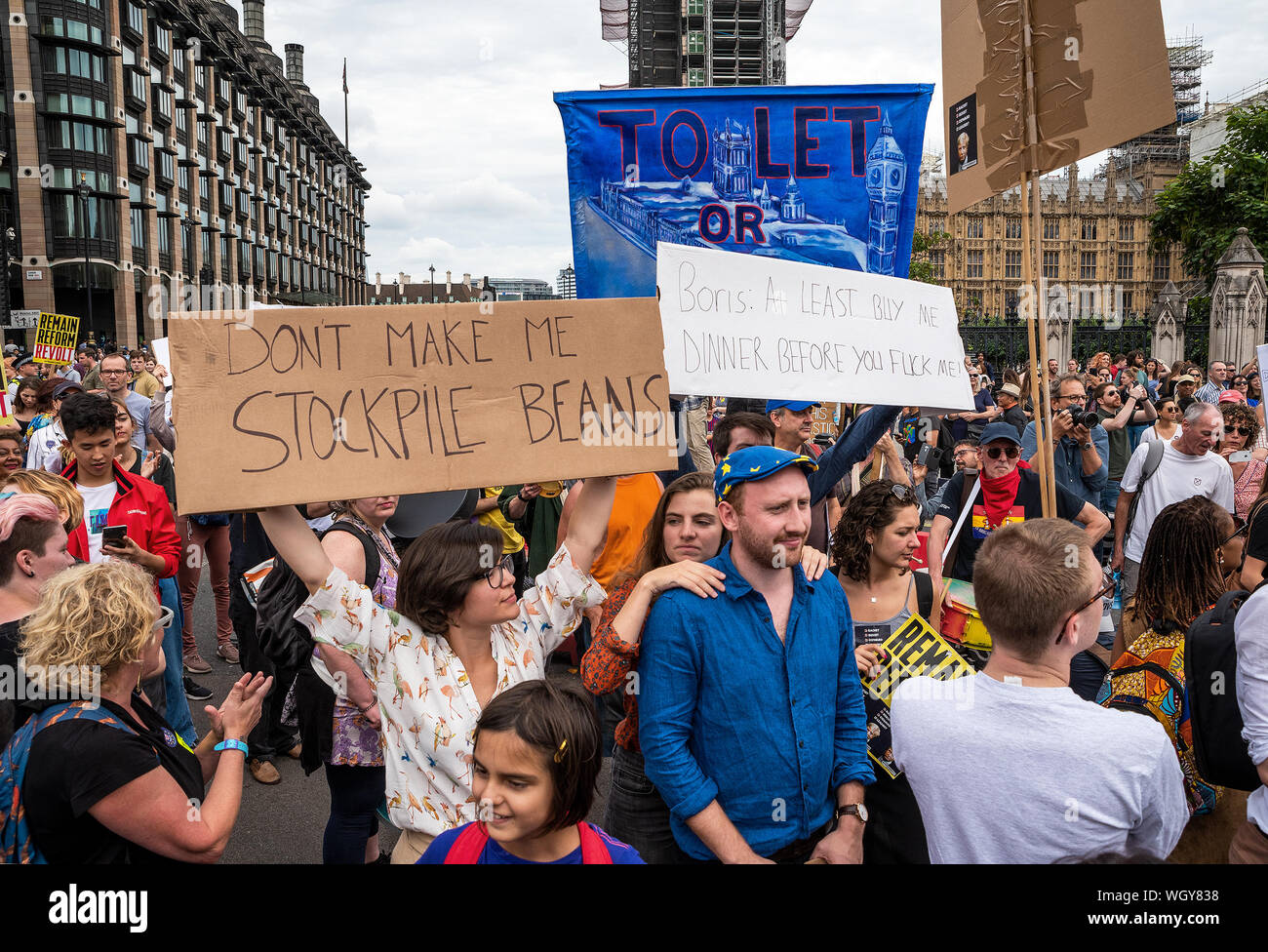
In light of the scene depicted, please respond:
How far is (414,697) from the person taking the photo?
2451 millimetres

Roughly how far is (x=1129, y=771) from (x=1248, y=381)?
16.0 meters

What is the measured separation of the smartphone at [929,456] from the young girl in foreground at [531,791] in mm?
8658

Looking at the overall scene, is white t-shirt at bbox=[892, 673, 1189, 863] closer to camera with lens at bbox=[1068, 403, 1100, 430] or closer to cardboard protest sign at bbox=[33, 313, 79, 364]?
camera with lens at bbox=[1068, 403, 1100, 430]

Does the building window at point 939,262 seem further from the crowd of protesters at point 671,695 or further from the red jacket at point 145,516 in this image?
the crowd of protesters at point 671,695

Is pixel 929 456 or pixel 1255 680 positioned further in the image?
pixel 929 456

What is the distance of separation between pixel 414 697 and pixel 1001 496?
345 cm

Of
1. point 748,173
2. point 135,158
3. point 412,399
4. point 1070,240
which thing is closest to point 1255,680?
point 412,399

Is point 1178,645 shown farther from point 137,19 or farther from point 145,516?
point 137,19

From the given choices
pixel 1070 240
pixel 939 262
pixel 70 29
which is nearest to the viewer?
pixel 70 29

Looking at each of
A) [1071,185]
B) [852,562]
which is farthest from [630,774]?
[1071,185]

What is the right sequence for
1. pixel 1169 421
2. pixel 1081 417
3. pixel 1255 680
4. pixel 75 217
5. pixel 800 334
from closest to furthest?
pixel 1255 680 < pixel 800 334 < pixel 1081 417 < pixel 1169 421 < pixel 75 217

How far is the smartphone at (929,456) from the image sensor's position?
10243 millimetres

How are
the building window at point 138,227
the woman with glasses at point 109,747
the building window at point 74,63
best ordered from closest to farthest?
the woman with glasses at point 109,747, the building window at point 74,63, the building window at point 138,227

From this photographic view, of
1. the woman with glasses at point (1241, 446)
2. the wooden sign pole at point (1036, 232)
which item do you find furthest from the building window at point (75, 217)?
the wooden sign pole at point (1036, 232)
